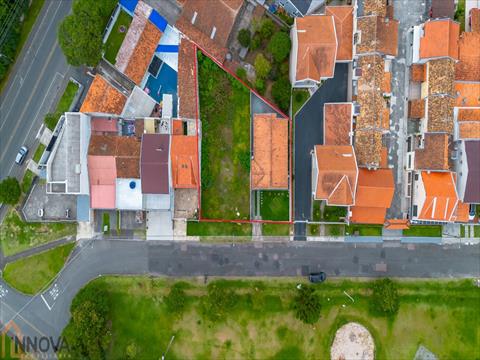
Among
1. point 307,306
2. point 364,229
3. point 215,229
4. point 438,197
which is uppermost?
point 438,197

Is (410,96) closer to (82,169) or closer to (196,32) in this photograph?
(196,32)

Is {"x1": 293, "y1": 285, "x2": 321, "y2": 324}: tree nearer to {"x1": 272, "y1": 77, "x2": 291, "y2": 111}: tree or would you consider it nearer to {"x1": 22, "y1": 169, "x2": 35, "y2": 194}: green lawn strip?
{"x1": 272, "y1": 77, "x2": 291, "y2": 111}: tree

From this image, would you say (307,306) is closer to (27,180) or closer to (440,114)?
(440,114)

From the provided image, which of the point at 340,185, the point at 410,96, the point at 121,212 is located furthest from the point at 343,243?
the point at 121,212

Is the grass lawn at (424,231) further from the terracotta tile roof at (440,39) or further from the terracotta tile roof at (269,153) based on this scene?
the terracotta tile roof at (440,39)

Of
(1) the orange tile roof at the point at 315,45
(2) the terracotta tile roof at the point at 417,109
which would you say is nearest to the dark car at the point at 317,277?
(2) the terracotta tile roof at the point at 417,109

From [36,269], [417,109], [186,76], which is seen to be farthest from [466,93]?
[36,269]
